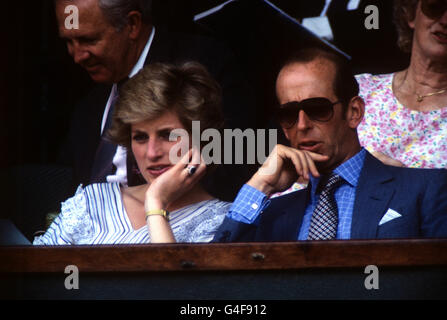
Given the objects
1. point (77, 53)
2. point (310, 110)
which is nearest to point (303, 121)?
point (310, 110)

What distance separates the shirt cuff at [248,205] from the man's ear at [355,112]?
1.96ft

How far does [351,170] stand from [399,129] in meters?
0.33

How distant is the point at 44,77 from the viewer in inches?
166

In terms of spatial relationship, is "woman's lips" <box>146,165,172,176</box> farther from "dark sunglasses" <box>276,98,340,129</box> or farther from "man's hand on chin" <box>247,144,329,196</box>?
"dark sunglasses" <box>276,98,340,129</box>

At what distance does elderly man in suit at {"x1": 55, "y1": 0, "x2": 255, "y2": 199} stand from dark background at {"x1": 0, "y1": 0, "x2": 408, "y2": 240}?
6 cm

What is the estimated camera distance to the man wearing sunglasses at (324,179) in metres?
3.72

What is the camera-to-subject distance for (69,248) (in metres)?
3.77

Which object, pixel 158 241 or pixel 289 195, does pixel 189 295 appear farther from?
pixel 289 195

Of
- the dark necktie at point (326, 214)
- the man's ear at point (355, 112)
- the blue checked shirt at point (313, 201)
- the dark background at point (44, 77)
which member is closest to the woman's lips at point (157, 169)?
the blue checked shirt at point (313, 201)

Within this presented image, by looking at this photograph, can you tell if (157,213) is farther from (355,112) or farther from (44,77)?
→ (355,112)

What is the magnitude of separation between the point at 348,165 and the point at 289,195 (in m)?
0.34

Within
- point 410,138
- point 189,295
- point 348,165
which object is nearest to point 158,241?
point 189,295

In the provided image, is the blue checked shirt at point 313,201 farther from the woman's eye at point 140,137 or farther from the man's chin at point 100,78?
the man's chin at point 100,78

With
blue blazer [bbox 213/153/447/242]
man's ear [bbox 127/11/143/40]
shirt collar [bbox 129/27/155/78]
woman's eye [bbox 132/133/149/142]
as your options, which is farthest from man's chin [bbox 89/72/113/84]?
blue blazer [bbox 213/153/447/242]
